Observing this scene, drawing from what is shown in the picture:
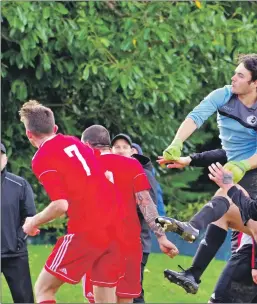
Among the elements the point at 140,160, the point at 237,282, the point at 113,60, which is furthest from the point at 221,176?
the point at 113,60

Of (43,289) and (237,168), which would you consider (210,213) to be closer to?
(237,168)

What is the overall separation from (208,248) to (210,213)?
2.49 feet

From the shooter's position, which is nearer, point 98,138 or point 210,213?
point 210,213

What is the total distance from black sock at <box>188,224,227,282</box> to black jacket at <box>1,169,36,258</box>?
61.6 inches

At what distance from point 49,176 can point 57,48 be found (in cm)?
642


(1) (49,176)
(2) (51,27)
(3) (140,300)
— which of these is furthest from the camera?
(2) (51,27)

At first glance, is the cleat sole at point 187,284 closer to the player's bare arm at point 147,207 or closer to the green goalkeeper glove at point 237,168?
the player's bare arm at point 147,207

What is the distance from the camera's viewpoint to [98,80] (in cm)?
1606

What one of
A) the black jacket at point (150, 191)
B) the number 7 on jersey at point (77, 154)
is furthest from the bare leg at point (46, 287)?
the black jacket at point (150, 191)

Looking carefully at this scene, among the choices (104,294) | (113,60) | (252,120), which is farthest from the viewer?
(113,60)

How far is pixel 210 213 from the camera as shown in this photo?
9.24 metres

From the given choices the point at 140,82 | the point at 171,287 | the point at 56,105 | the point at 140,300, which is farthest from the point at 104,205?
the point at 56,105

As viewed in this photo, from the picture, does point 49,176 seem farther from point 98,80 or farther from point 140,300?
point 98,80

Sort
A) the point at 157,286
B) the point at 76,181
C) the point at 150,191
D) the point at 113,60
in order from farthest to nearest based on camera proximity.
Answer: the point at 113,60, the point at 157,286, the point at 150,191, the point at 76,181
